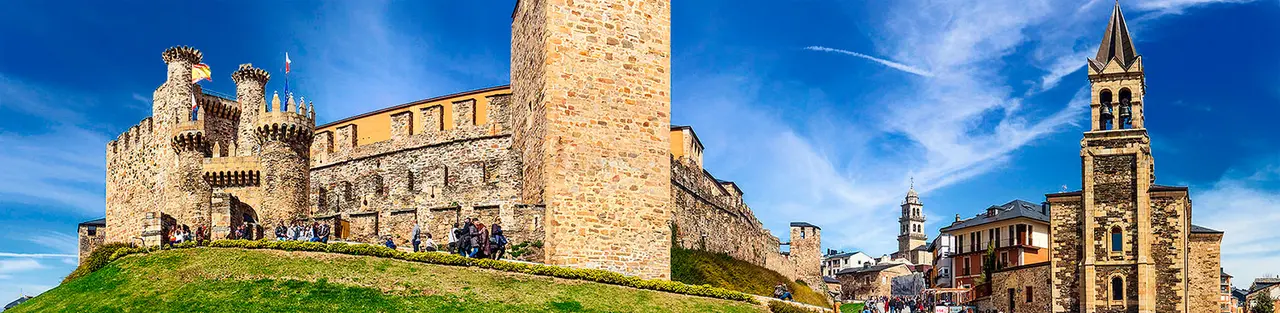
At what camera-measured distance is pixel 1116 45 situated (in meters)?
59.9

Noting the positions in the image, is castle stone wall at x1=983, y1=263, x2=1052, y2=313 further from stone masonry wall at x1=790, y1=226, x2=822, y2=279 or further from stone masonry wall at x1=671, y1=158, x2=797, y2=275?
stone masonry wall at x1=790, y1=226, x2=822, y2=279

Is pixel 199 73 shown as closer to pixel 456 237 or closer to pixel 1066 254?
pixel 456 237

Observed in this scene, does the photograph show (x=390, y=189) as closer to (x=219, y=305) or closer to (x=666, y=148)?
(x=666, y=148)

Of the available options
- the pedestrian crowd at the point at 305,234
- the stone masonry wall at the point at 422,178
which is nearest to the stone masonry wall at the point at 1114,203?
the stone masonry wall at the point at 422,178

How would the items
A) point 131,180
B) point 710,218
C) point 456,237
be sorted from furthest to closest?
point 131,180 → point 710,218 → point 456,237

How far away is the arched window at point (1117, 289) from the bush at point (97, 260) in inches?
1744

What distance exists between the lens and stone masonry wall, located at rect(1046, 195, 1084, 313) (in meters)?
56.6

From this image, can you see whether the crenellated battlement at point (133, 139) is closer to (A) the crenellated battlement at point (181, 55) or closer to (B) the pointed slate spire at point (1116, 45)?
(A) the crenellated battlement at point (181, 55)

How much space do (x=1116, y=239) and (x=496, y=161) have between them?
31385mm

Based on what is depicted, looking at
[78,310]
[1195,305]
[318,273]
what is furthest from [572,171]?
[1195,305]

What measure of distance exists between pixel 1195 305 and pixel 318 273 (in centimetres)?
4515

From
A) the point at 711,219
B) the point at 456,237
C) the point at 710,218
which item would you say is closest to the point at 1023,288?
the point at 711,219

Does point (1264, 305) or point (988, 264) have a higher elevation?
point (988, 264)

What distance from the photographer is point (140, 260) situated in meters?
35.8
